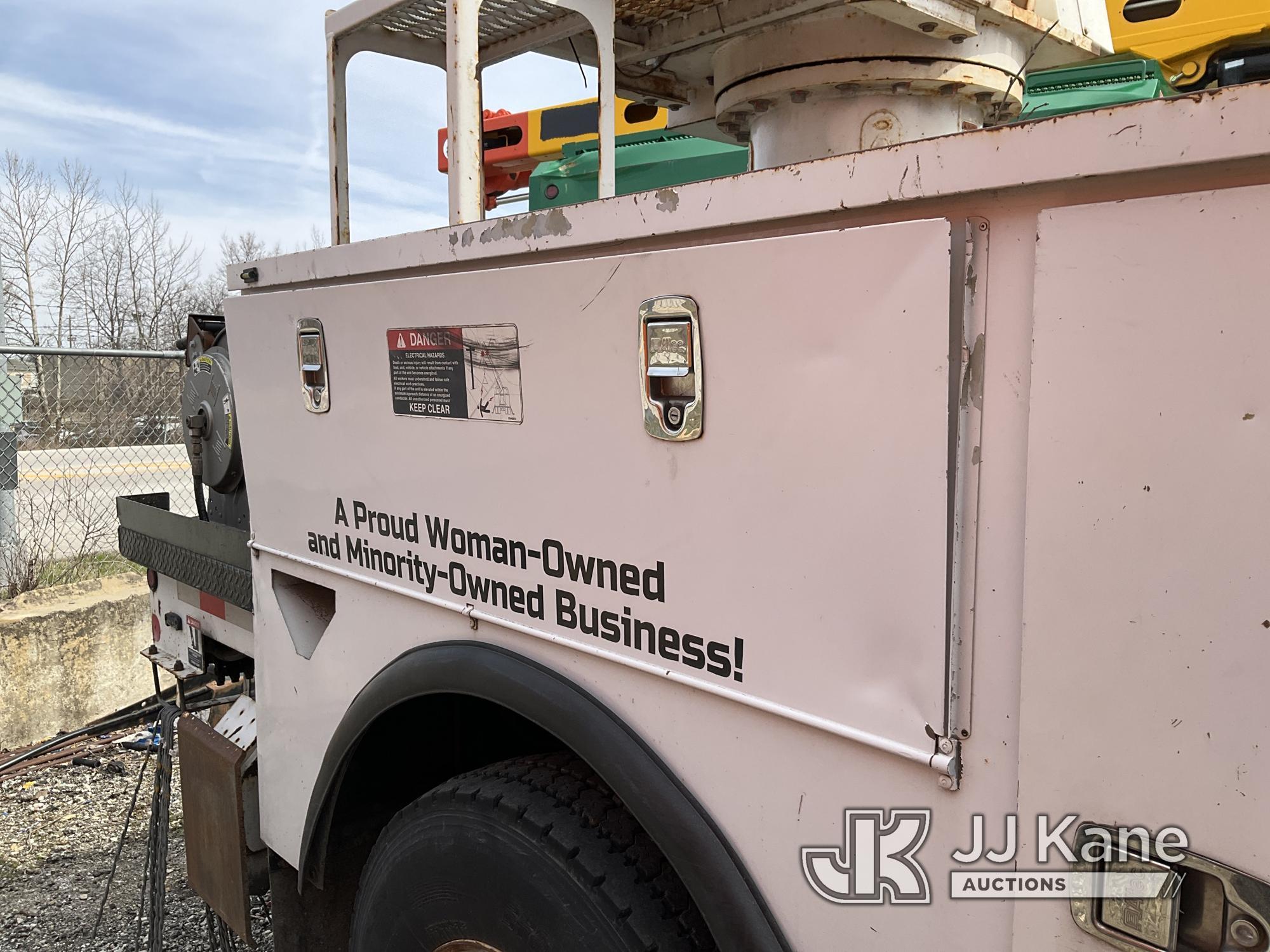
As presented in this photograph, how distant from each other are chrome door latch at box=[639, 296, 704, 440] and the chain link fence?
18.6 feet

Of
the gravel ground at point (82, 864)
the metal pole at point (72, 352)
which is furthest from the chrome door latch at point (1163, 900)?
the metal pole at point (72, 352)

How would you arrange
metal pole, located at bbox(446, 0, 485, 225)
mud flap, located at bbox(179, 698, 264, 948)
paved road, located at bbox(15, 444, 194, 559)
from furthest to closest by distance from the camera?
paved road, located at bbox(15, 444, 194, 559)
mud flap, located at bbox(179, 698, 264, 948)
metal pole, located at bbox(446, 0, 485, 225)

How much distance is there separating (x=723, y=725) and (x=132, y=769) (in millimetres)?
4574

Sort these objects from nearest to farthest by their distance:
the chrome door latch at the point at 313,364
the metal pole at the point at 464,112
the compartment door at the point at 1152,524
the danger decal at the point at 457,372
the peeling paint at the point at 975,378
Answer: the compartment door at the point at 1152,524 < the peeling paint at the point at 975,378 < the danger decal at the point at 457,372 < the metal pole at the point at 464,112 < the chrome door latch at the point at 313,364

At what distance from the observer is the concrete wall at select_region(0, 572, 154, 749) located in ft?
16.9

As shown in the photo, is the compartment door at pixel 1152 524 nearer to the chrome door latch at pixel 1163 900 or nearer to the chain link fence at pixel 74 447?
the chrome door latch at pixel 1163 900

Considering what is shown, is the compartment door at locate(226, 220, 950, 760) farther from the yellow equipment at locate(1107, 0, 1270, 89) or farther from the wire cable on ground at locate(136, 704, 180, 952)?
the yellow equipment at locate(1107, 0, 1270, 89)

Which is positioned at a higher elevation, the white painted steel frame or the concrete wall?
the white painted steel frame

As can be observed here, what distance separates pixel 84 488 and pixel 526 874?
7.54 m

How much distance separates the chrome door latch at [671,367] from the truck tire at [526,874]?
633 millimetres

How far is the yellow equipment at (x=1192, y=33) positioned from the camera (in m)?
2.86

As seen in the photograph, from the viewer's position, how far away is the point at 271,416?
2.26 m

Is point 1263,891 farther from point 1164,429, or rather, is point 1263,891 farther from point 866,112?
point 866,112

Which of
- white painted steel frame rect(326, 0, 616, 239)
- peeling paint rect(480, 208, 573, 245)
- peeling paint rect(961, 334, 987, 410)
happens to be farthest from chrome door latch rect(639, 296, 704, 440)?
white painted steel frame rect(326, 0, 616, 239)
